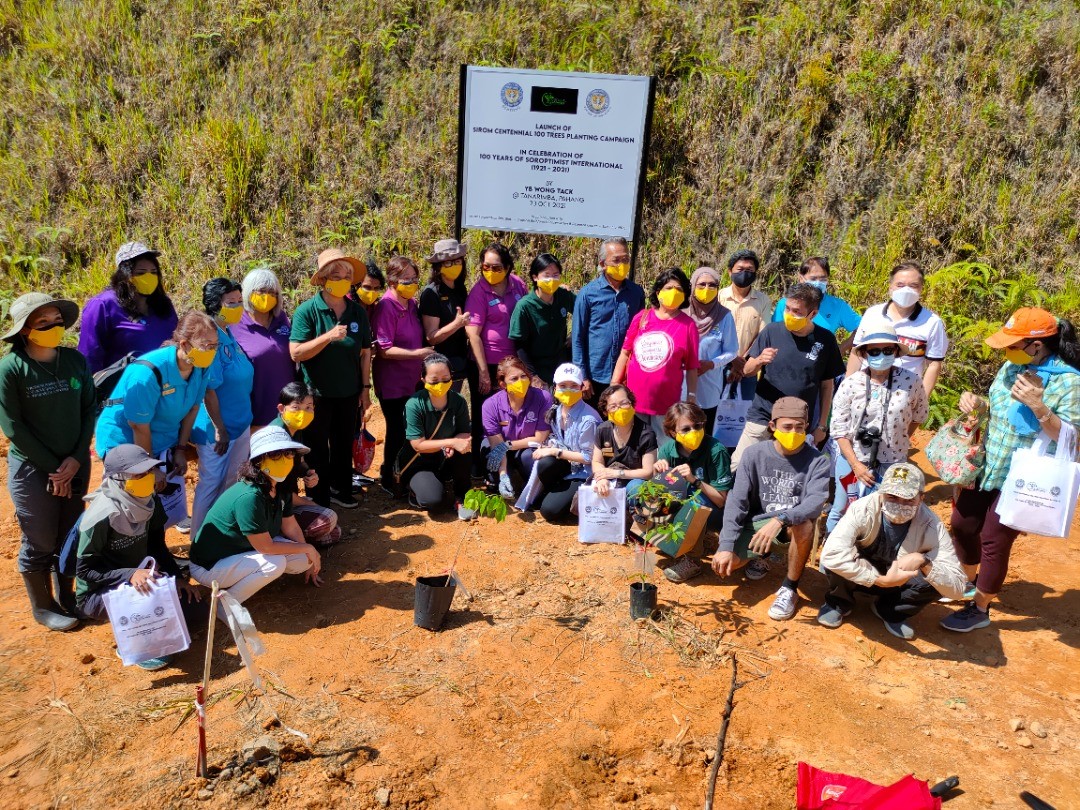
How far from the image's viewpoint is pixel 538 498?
6.86 meters

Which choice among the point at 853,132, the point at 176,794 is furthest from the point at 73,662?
the point at 853,132

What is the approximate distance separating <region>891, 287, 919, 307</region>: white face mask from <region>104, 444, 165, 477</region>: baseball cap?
200 inches

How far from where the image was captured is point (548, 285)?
6.79 metres

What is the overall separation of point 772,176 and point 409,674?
25.3ft

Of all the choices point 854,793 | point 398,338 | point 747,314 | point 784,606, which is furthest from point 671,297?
point 854,793

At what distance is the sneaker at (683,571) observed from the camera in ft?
19.1

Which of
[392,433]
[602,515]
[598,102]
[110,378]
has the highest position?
[598,102]

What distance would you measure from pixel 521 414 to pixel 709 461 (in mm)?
1650

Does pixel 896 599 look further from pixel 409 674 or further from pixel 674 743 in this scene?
pixel 409 674

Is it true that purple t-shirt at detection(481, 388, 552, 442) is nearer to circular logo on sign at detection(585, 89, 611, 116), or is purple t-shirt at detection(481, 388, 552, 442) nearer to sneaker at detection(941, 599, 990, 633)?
circular logo on sign at detection(585, 89, 611, 116)

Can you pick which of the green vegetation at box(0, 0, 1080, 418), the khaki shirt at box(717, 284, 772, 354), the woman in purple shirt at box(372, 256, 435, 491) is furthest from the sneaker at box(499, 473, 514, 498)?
the green vegetation at box(0, 0, 1080, 418)

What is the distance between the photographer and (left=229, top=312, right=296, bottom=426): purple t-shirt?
6.10m

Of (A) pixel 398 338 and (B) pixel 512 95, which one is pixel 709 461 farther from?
Result: (B) pixel 512 95

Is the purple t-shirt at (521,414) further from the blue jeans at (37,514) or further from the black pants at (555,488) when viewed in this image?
the blue jeans at (37,514)
